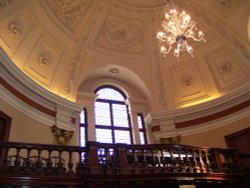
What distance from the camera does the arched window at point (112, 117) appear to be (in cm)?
1340

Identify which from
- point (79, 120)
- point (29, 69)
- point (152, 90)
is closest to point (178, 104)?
point (152, 90)

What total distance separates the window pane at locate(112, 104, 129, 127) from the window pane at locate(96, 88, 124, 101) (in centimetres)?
36

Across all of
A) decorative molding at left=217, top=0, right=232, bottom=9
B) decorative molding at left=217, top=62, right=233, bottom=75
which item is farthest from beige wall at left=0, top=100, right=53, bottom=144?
decorative molding at left=217, top=0, right=232, bottom=9

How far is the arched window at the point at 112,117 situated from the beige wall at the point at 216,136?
241cm

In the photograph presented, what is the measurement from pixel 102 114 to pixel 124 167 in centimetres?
600

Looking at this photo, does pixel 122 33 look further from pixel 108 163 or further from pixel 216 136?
pixel 108 163

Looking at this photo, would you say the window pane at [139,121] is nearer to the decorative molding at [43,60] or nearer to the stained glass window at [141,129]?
the stained glass window at [141,129]

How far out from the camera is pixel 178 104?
14.3 meters

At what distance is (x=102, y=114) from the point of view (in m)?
13.9

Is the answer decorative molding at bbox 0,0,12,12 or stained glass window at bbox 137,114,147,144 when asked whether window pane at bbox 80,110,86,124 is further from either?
decorative molding at bbox 0,0,12,12

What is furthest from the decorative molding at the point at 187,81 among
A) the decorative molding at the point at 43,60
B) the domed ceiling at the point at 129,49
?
the decorative molding at the point at 43,60

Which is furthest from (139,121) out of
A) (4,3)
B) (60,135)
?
(4,3)

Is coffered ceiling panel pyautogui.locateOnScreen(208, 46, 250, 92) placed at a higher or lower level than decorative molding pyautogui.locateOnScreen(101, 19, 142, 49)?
lower

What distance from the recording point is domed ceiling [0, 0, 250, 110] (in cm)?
1200
